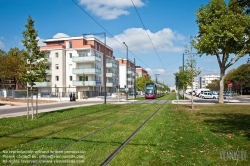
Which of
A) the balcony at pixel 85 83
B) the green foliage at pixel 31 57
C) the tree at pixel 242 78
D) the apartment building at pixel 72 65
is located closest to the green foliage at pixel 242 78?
the tree at pixel 242 78

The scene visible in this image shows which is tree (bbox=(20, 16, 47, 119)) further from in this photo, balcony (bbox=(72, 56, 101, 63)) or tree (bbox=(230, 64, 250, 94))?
tree (bbox=(230, 64, 250, 94))

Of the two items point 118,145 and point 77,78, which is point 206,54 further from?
point 77,78

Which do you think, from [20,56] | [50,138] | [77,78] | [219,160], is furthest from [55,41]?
[219,160]

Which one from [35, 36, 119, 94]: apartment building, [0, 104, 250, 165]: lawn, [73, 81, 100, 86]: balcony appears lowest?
[0, 104, 250, 165]: lawn

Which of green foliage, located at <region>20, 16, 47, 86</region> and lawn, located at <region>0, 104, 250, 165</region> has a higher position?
green foliage, located at <region>20, 16, 47, 86</region>

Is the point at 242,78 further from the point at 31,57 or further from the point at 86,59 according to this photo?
the point at 31,57

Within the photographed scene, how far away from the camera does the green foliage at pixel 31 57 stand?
548 inches

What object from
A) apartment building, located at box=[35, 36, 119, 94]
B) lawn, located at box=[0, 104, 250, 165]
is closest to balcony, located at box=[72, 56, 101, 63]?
apartment building, located at box=[35, 36, 119, 94]

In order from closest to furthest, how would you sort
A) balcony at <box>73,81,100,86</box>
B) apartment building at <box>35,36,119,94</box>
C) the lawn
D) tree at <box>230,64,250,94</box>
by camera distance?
the lawn < balcony at <box>73,81,100,86</box> < apartment building at <box>35,36,119,94</box> < tree at <box>230,64,250,94</box>

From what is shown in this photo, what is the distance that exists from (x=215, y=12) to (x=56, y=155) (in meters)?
26.6

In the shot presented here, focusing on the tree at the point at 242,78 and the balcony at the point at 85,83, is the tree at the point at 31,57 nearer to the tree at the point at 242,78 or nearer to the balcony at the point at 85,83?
the balcony at the point at 85,83

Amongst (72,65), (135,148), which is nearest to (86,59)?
(72,65)

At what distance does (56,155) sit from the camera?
6074mm

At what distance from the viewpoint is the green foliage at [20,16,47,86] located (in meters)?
13.9
